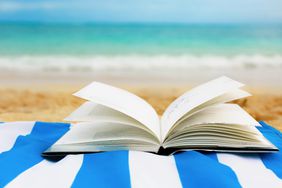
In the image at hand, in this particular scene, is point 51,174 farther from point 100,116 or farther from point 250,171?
point 250,171

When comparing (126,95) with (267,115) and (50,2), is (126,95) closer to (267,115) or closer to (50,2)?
(267,115)

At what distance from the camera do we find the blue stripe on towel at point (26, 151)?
2.77 feet

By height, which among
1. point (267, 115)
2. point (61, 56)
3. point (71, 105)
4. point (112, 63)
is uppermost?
point (61, 56)

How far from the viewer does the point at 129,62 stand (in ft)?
18.2

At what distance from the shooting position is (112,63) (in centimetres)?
541

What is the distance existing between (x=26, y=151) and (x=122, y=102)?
228mm

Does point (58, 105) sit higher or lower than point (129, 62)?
lower

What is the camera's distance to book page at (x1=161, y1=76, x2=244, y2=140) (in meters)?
0.95

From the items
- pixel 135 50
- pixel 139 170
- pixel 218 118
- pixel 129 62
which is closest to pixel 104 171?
pixel 139 170

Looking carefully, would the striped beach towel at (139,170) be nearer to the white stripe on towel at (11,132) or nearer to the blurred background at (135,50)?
the white stripe on towel at (11,132)

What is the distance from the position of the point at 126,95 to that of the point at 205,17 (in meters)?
8.38

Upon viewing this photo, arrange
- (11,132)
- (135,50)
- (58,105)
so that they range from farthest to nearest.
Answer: (135,50) < (58,105) < (11,132)

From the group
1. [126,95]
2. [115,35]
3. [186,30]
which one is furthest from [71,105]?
[186,30]

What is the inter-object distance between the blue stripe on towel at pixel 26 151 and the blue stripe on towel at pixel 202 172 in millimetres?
292
